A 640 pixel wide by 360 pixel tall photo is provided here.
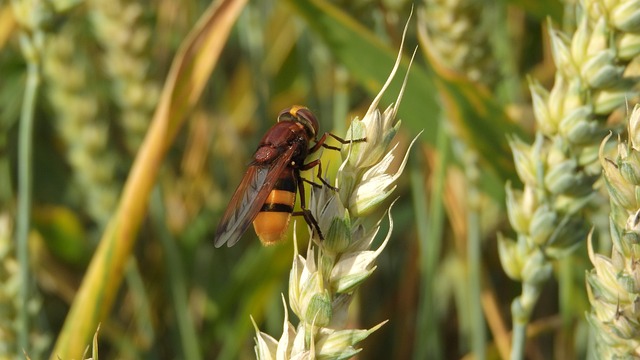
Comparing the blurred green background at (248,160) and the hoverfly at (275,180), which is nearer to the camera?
the hoverfly at (275,180)

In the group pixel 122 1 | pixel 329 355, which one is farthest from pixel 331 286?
pixel 122 1

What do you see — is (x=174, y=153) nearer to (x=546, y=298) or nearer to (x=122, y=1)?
(x=122, y=1)

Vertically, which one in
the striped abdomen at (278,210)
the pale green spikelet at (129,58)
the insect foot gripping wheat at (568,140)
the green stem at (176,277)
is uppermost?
the pale green spikelet at (129,58)

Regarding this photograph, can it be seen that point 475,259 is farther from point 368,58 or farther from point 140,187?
point 140,187

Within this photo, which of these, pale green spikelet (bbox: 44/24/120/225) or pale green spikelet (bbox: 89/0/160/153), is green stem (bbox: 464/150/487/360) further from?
pale green spikelet (bbox: 44/24/120/225)

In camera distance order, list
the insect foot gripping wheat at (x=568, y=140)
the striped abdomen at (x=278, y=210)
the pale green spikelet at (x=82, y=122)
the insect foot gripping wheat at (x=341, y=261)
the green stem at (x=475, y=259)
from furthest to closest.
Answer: the pale green spikelet at (x=82, y=122) → the green stem at (x=475, y=259) → the striped abdomen at (x=278, y=210) → the insect foot gripping wheat at (x=568, y=140) → the insect foot gripping wheat at (x=341, y=261)

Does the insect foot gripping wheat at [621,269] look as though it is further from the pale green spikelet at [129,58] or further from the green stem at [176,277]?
the pale green spikelet at [129,58]

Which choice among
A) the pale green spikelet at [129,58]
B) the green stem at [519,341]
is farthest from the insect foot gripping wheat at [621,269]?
the pale green spikelet at [129,58]
